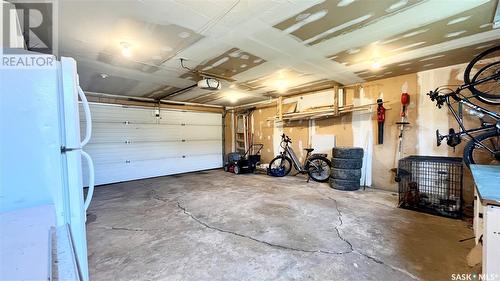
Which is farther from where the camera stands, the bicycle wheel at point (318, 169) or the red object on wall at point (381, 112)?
the bicycle wheel at point (318, 169)

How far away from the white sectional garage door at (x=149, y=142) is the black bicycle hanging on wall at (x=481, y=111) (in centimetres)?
651

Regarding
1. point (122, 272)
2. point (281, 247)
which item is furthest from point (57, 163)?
point (281, 247)

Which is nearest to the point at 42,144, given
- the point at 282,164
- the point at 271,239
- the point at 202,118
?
the point at 271,239

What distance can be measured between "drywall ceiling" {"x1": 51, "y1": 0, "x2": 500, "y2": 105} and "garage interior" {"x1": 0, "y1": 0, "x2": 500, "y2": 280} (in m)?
0.02

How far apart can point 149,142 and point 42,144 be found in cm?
590

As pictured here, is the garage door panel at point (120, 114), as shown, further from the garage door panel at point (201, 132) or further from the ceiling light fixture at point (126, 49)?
Answer: the ceiling light fixture at point (126, 49)

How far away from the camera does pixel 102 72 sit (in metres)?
3.90

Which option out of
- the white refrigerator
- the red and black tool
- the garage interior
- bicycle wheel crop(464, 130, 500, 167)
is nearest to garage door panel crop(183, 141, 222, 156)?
the garage interior

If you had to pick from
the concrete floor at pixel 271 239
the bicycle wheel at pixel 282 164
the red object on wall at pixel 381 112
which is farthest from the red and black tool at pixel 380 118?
the bicycle wheel at pixel 282 164

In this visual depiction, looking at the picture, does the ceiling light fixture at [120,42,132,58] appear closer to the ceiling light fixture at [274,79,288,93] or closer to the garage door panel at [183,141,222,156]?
the ceiling light fixture at [274,79,288,93]

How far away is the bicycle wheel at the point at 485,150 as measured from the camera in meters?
2.96

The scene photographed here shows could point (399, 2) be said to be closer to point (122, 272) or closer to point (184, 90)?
point (122, 272)

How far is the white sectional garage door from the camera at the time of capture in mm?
5688

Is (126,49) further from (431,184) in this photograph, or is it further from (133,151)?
(431,184)
